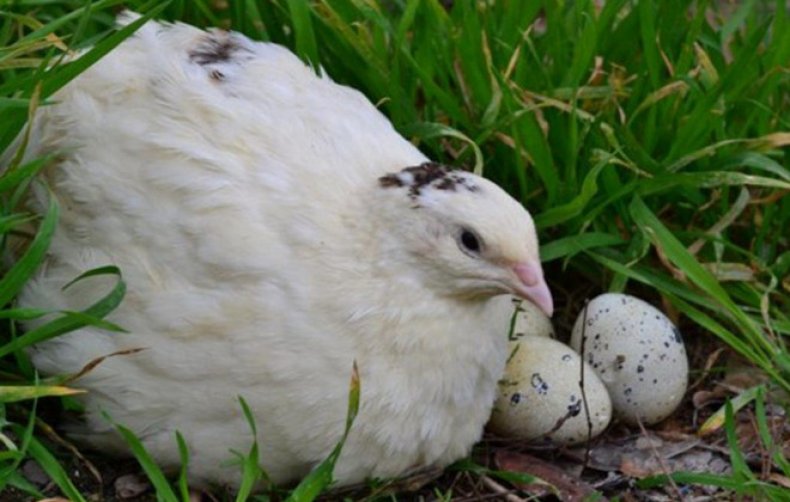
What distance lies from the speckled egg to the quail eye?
53 centimetres

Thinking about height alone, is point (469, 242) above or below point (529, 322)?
above

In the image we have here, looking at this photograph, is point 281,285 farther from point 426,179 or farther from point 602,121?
point 602,121

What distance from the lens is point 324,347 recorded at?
303cm

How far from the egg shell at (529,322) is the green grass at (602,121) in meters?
0.13

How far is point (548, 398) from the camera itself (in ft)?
11.2

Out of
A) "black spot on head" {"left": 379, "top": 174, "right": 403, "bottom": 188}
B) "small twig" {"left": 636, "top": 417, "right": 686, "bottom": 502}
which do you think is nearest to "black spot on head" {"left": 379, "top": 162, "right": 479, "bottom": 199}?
"black spot on head" {"left": 379, "top": 174, "right": 403, "bottom": 188}

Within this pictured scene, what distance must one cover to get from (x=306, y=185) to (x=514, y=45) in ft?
3.17

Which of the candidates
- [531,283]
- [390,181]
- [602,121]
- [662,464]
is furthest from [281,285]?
[602,121]

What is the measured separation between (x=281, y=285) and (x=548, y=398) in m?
0.68

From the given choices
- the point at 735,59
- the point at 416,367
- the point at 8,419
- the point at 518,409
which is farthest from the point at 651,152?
the point at 8,419

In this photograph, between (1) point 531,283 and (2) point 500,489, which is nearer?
(1) point 531,283

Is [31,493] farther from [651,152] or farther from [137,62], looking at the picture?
[651,152]

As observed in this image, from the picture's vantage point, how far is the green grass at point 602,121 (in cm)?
367

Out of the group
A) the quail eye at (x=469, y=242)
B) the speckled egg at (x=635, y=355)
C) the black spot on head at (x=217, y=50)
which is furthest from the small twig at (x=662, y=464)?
the black spot on head at (x=217, y=50)
